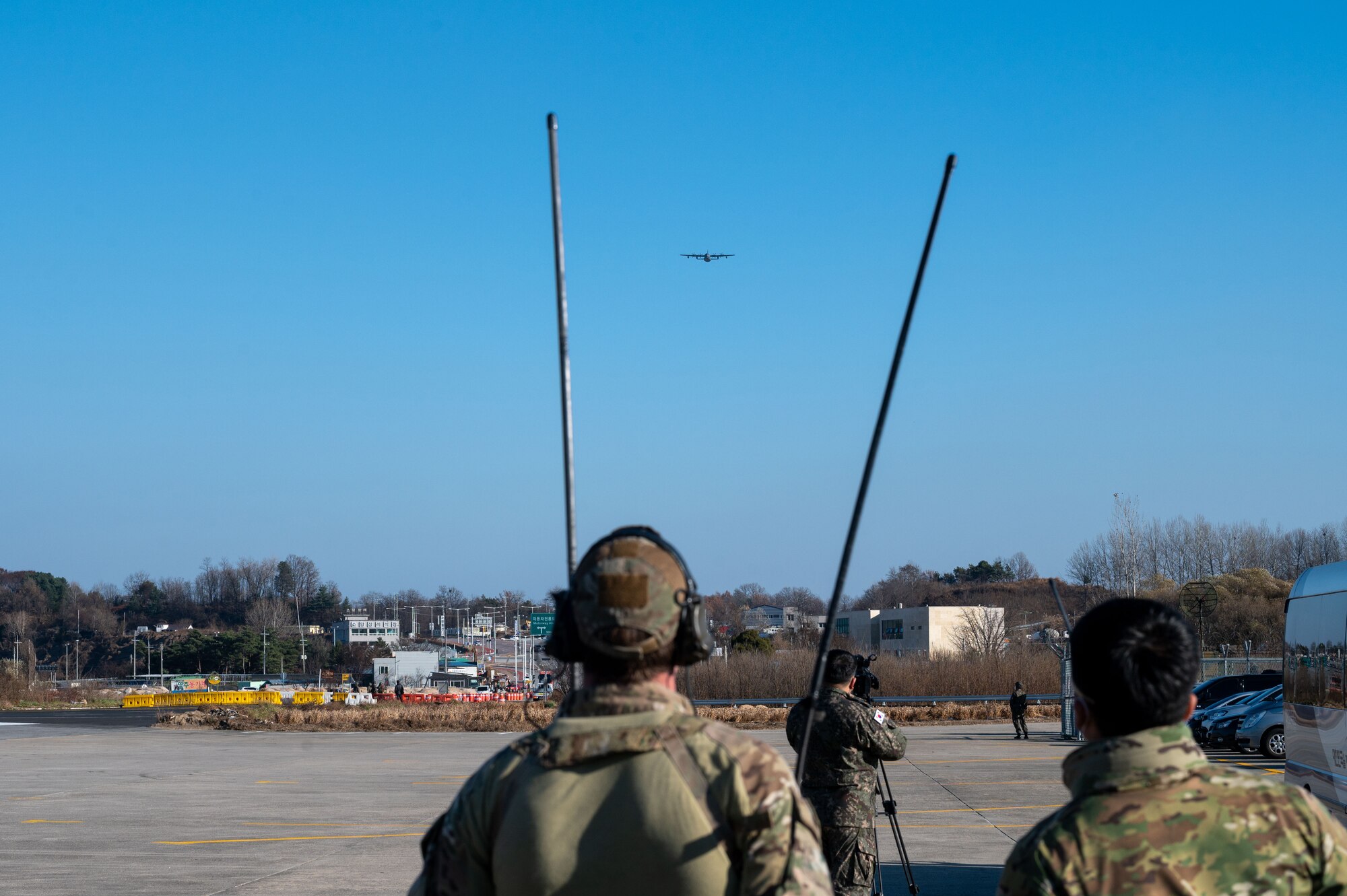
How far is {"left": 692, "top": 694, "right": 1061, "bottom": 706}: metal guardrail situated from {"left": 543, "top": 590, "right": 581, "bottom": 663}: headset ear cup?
37817mm

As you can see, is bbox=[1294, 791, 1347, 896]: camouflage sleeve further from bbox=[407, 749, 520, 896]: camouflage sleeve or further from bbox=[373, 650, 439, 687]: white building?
bbox=[373, 650, 439, 687]: white building

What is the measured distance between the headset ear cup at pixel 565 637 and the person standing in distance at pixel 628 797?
13 millimetres

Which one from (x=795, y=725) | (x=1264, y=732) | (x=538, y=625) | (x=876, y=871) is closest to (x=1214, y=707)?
(x=1264, y=732)

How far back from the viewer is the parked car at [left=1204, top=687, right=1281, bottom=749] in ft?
89.0

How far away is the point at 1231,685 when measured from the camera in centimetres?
3259

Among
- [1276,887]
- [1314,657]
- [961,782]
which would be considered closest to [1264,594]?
[961,782]

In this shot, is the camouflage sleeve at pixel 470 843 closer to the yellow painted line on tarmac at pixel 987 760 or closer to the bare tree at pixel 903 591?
the yellow painted line on tarmac at pixel 987 760

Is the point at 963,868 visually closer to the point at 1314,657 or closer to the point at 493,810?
the point at 1314,657

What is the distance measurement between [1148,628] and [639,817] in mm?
1155

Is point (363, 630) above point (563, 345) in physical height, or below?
below

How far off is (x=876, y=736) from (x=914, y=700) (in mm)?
35945

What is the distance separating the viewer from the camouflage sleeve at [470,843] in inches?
99.0

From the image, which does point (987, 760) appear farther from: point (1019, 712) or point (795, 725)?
point (795, 725)

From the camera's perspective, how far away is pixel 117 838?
1516 cm
